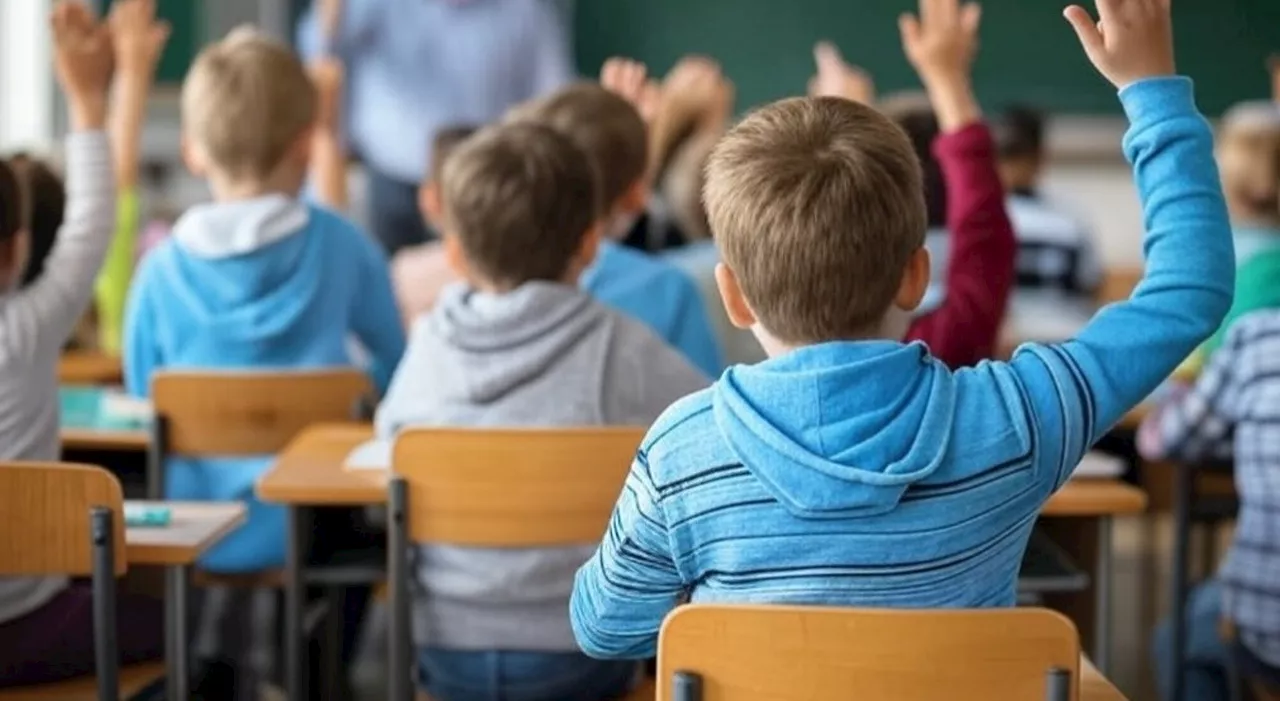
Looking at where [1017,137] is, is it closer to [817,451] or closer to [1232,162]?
[1232,162]

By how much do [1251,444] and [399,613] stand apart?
1354 mm

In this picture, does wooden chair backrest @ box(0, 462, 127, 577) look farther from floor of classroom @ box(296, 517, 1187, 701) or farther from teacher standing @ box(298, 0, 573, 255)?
teacher standing @ box(298, 0, 573, 255)

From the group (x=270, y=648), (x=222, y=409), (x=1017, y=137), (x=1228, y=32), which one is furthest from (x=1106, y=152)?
(x=222, y=409)

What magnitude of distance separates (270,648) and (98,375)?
0.70 meters

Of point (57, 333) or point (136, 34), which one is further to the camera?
point (136, 34)

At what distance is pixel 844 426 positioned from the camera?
1.63m

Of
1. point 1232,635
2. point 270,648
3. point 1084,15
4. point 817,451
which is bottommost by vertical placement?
point 270,648

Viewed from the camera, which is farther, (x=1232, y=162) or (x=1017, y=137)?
(x=1017, y=137)

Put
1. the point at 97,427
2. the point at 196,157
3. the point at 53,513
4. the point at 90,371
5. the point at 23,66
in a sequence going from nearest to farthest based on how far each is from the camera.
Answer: the point at 53,513 → the point at 97,427 → the point at 196,157 → the point at 90,371 → the point at 23,66

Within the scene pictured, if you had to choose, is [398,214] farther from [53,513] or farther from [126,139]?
[53,513]

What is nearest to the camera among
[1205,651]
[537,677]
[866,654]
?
[866,654]

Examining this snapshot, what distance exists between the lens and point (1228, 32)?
6.68 meters

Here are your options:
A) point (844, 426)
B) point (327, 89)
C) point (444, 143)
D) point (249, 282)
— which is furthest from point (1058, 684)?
point (327, 89)

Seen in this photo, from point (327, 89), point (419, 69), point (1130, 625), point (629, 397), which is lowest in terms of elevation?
point (1130, 625)
